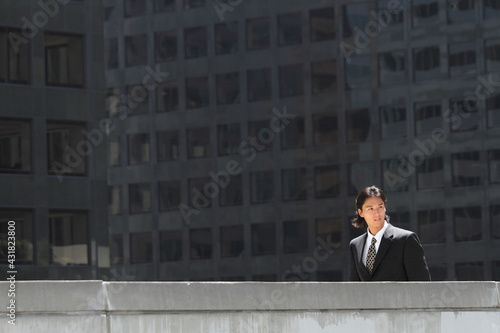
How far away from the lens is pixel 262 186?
72625 mm

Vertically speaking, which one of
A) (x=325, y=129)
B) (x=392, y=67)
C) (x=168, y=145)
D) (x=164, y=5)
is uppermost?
(x=164, y=5)

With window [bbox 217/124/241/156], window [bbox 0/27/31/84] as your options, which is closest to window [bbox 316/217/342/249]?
window [bbox 217/124/241/156]

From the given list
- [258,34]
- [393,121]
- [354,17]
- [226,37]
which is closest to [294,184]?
[393,121]

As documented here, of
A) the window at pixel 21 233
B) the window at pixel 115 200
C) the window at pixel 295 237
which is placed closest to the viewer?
the window at pixel 21 233

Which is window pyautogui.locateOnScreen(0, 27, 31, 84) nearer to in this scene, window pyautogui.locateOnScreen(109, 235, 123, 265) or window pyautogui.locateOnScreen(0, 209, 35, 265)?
window pyautogui.locateOnScreen(0, 209, 35, 265)

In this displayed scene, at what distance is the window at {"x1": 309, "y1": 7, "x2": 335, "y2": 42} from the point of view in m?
70.8

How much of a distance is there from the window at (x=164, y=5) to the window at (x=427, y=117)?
53.5ft

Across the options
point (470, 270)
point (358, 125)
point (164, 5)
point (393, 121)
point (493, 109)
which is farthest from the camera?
point (164, 5)

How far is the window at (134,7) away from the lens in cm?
7631

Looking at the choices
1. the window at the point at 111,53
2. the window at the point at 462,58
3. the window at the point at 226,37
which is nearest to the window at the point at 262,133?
the window at the point at 226,37

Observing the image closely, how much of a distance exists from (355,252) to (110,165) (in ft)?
228

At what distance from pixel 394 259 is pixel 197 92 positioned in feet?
213

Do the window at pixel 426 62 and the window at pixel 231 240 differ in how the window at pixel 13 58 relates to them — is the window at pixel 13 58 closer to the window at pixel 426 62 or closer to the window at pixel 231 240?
Result: the window at pixel 426 62

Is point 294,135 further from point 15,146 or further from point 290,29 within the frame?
point 15,146
